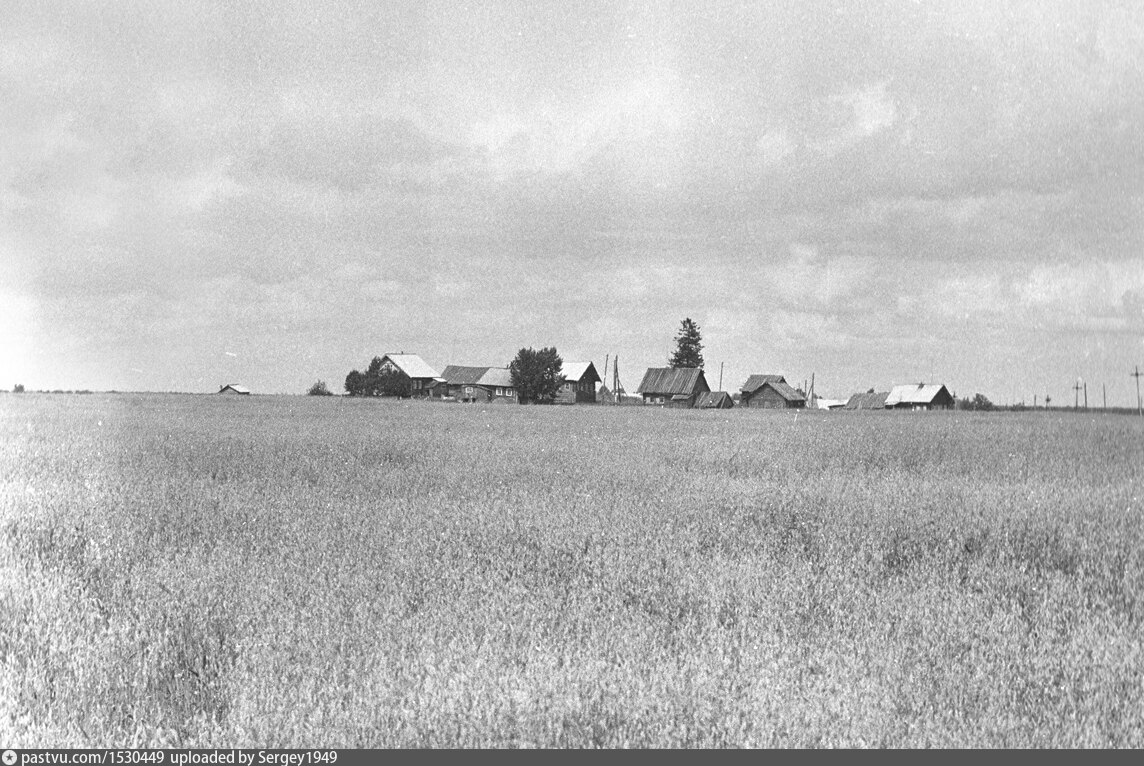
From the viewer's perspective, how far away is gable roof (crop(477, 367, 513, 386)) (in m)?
68.8

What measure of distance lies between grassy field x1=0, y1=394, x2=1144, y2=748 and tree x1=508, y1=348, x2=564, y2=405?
40.3 meters

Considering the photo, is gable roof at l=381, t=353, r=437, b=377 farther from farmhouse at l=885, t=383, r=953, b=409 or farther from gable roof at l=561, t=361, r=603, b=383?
farmhouse at l=885, t=383, r=953, b=409

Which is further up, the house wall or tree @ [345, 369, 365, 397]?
tree @ [345, 369, 365, 397]

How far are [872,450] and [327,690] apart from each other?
1178 centimetres

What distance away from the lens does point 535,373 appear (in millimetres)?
49375

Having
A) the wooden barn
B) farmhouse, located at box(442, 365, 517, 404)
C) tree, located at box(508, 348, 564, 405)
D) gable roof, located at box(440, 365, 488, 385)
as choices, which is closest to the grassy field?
tree, located at box(508, 348, 564, 405)

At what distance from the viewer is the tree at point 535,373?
49531 mm

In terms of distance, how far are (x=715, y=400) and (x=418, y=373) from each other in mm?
27595

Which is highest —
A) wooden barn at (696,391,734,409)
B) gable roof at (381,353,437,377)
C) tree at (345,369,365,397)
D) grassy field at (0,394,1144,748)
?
gable roof at (381,353,437,377)

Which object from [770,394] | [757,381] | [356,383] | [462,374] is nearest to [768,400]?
[770,394]

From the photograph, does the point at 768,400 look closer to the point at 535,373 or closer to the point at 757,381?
the point at 757,381

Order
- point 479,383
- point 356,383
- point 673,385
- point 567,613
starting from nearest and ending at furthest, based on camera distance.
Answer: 1. point 567,613
2. point 356,383
3. point 673,385
4. point 479,383

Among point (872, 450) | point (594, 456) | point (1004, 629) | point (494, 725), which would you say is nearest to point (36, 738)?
point (494, 725)

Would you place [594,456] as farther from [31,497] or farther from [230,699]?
[230,699]
